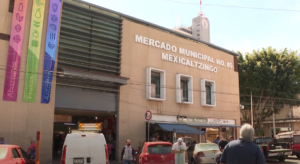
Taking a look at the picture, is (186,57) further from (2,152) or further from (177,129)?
(2,152)

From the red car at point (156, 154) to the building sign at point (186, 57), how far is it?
1062 cm

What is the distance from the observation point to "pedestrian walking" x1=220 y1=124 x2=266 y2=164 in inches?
167

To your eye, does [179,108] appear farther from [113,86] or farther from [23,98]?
[23,98]

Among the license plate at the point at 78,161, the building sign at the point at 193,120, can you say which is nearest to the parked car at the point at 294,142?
the building sign at the point at 193,120

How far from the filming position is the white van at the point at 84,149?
9.61 m

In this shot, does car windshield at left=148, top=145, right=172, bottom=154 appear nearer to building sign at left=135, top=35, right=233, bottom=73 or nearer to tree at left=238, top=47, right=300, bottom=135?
building sign at left=135, top=35, right=233, bottom=73

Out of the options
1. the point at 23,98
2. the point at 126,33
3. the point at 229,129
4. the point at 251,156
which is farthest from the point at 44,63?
the point at 229,129

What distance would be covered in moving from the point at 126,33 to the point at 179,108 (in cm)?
757

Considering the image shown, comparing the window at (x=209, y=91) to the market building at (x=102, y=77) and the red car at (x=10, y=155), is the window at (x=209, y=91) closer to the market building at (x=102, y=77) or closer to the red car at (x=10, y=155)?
the market building at (x=102, y=77)

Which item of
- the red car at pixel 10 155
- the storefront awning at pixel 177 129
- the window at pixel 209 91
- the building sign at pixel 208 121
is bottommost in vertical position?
the red car at pixel 10 155

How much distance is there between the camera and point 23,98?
1576 centimetres

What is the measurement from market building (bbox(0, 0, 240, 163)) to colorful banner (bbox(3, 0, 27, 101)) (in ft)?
0.16

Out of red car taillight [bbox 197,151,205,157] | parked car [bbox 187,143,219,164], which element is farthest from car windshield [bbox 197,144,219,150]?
red car taillight [bbox 197,151,205,157]

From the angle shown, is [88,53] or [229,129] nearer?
[88,53]
